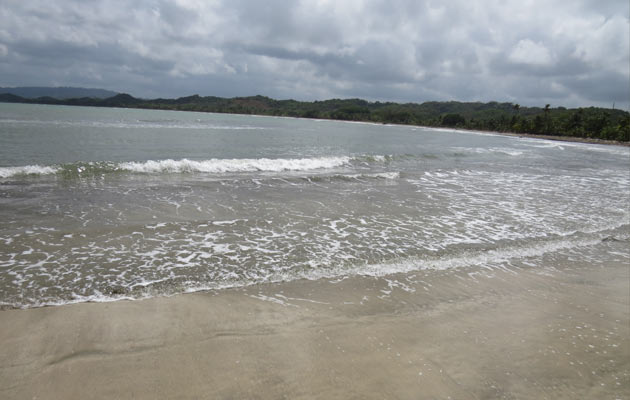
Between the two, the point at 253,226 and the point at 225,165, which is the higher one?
the point at 225,165

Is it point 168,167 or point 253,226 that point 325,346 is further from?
point 168,167

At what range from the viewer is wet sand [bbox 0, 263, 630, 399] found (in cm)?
294

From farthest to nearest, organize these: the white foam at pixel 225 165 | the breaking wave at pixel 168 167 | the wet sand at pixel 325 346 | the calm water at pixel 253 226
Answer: the white foam at pixel 225 165 < the breaking wave at pixel 168 167 < the calm water at pixel 253 226 < the wet sand at pixel 325 346

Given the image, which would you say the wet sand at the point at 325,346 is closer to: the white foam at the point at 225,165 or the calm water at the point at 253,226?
Result: the calm water at the point at 253,226

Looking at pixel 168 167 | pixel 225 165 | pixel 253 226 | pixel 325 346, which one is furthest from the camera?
pixel 225 165

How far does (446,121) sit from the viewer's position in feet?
484

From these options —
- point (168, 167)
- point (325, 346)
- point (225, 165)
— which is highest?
point (225, 165)

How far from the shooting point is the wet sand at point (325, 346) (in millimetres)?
2941

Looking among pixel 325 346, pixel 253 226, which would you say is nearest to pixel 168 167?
pixel 253 226

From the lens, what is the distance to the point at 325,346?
11.6 ft

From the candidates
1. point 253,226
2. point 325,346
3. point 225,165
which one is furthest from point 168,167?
point 325,346

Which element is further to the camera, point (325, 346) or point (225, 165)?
point (225, 165)

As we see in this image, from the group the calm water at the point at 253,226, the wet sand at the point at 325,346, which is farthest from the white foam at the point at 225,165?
the wet sand at the point at 325,346

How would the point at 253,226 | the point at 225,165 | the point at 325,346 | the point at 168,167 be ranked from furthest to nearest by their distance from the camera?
the point at 225,165 < the point at 168,167 < the point at 253,226 < the point at 325,346
